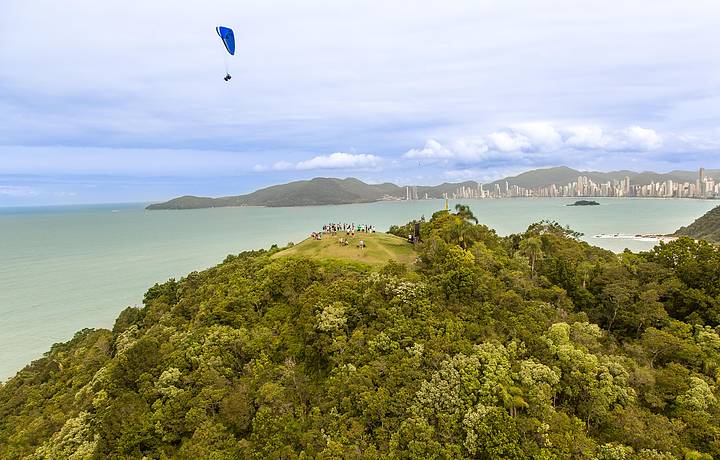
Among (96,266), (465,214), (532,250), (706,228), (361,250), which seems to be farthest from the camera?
(706,228)

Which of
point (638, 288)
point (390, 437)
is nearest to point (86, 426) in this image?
point (390, 437)

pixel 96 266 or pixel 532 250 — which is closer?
pixel 532 250

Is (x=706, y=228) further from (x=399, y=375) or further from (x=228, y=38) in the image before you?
(x=228, y=38)

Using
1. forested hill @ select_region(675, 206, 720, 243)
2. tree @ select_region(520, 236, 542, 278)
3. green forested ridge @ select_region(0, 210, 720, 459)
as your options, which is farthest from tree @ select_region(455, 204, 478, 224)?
forested hill @ select_region(675, 206, 720, 243)

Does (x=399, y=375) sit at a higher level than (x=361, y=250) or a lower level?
lower

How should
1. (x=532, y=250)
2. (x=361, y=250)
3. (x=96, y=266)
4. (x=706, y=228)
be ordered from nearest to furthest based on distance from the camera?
1. (x=361, y=250)
2. (x=532, y=250)
3. (x=96, y=266)
4. (x=706, y=228)

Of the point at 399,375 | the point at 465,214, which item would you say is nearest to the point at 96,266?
the point at 465,214

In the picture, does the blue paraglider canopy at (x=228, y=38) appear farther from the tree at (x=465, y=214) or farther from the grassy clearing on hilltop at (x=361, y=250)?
the tree at (x=465, y=214)
